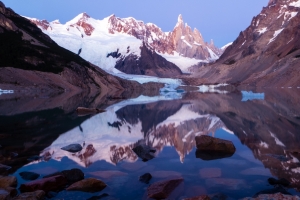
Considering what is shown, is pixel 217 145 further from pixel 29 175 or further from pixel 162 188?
pixel 29 175

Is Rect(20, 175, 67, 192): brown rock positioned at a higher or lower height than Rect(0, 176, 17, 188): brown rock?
lower

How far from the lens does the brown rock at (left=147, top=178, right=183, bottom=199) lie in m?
8.36

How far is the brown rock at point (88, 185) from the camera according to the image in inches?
349

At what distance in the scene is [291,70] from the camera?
118m

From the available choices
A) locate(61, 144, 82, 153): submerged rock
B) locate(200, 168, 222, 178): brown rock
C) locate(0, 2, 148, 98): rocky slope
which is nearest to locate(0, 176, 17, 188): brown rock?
locate(61, 144, 82, 153): submerged rock

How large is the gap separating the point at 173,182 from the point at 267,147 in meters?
6.20

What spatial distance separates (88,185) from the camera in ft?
29.5

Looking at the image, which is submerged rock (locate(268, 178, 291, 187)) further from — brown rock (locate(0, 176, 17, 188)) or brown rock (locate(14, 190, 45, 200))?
brown rock (locate(0, 176, 17, 188))

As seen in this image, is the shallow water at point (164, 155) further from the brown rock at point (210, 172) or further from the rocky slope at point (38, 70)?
the rocky slope at point (38, 70)

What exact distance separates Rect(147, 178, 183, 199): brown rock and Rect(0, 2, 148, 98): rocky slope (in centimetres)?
7504

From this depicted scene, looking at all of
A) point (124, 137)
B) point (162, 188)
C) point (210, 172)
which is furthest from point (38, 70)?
point (162, 188)

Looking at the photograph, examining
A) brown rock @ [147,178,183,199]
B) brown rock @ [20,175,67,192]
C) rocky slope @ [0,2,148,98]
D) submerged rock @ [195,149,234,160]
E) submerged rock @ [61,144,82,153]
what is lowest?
brown rock @ [147,178,183,199]

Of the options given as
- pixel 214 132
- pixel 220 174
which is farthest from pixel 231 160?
pixel 214 132

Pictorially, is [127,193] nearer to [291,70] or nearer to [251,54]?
[291,70]
